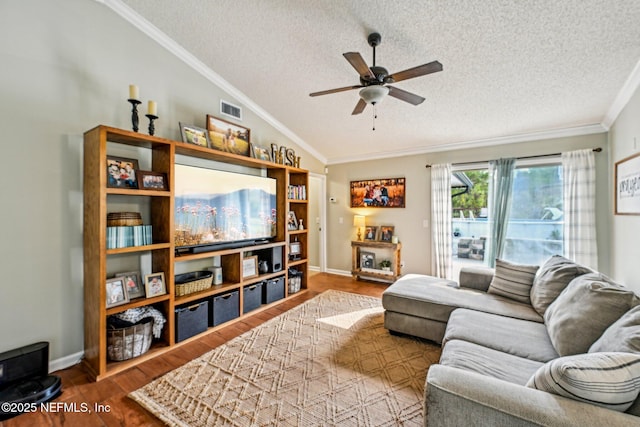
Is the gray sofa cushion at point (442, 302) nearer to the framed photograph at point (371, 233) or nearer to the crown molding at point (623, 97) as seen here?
the framed photograph at point (371, 233)

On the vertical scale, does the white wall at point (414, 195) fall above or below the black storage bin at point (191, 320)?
above

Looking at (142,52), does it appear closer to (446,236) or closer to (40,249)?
(40,249)

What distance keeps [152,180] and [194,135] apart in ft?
2.39

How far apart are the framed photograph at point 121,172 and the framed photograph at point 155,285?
0.85m

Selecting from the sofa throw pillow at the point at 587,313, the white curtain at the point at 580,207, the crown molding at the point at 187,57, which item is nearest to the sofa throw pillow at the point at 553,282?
the sofa throw pillow at the point at 587,313

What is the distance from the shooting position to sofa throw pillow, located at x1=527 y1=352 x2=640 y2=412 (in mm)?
916

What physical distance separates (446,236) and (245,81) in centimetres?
376

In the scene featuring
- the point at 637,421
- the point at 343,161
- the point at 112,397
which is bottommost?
the point at 112,397

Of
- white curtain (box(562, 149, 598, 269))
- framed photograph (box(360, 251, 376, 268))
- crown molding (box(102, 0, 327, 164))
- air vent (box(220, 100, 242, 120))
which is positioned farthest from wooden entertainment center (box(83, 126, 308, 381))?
white curtain (box(562, 149, 598, 269))

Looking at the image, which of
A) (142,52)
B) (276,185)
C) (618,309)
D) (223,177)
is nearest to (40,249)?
(223,177)

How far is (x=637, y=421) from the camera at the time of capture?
865 millimetres

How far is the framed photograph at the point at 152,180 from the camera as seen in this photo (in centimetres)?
234

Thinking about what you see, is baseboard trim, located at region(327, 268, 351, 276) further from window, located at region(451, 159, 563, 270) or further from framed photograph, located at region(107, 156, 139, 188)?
framed photograph, located at region(107, 156, 139, 188)

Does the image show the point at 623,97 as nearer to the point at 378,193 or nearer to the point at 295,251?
the point at 378,193
